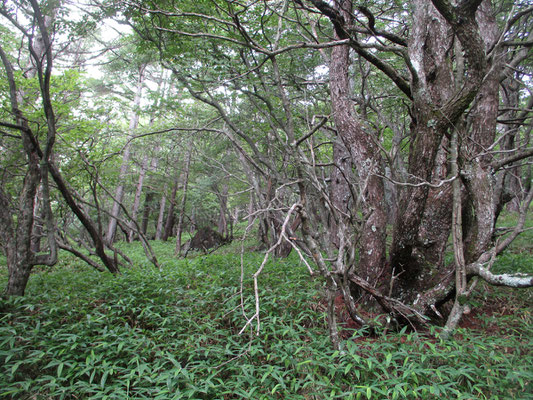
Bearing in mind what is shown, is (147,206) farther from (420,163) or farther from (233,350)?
(420,163)

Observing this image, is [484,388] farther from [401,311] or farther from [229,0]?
[229,0]

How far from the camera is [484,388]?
2.50 m

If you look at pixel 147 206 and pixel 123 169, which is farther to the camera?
pixel 147 206

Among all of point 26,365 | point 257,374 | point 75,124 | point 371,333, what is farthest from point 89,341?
point 75,124

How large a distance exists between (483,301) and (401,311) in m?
1.38

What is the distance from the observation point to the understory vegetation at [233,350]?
8.19 feet

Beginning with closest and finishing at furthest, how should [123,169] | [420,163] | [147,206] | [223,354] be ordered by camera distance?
1. [223,354]
2. [420,163]
3. [123,169]
4. [147,206]

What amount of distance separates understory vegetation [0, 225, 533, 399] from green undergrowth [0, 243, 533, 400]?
12 mm

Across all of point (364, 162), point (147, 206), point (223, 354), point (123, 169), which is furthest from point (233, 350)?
point (147, 206)

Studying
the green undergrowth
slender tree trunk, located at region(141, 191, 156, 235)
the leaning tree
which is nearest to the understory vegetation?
the green undergrowth

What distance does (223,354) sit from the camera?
122 inches

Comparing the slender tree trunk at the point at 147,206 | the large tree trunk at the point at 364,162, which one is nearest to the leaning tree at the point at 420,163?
the large tree trunk at the point at 364,162

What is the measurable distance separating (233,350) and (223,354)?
0.16 meters

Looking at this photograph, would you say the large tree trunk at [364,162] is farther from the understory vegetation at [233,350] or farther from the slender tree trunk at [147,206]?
the slender tree trunk at [147,206]
